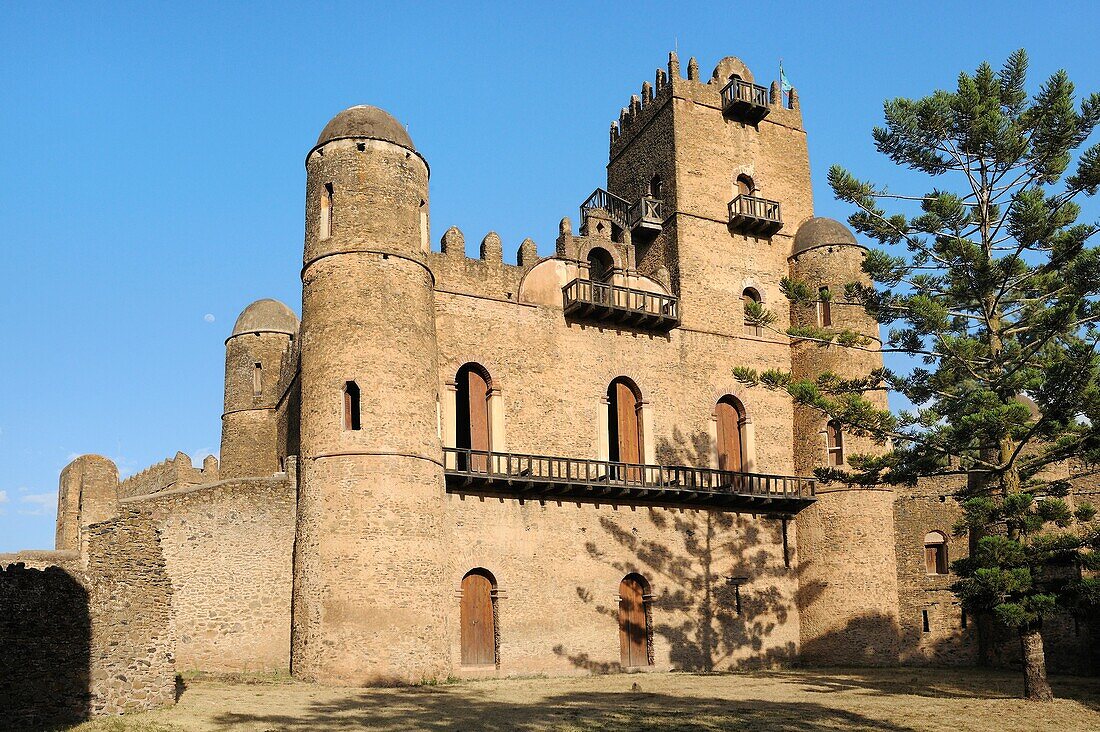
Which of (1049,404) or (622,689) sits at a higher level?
(1049,404)

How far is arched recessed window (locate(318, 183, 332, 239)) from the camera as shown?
25027 mm

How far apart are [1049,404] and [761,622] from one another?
35.0 feet

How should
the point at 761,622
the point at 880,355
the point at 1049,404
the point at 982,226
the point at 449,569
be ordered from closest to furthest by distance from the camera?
the point at 1049,404 < the point at 982,226 < the point at 449,569 < the point at 761,622 < the point at 880,355

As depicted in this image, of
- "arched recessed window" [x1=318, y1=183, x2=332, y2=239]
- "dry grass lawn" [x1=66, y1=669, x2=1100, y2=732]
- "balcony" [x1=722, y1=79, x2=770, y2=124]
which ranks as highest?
"balcony" [x1=722, y1=79, x2=770, y2=124]

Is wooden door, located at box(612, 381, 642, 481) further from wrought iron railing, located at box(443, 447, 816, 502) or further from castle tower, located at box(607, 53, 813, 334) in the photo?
castle tower, located at box(607, 53, 813, 334)

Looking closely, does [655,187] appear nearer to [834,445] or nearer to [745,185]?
[745,185]

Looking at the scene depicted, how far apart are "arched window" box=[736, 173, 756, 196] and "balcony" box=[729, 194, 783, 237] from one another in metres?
0.45

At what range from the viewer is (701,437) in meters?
29.2

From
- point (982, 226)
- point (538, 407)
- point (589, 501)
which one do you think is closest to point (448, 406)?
point (538, 407)

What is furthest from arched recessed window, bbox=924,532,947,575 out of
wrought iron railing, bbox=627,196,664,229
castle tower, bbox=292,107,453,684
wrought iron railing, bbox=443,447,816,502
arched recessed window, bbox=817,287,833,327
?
castle tower, bbox=292,107,453,684

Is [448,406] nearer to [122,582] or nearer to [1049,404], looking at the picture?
[122,582]

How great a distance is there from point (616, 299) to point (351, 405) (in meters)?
7.75

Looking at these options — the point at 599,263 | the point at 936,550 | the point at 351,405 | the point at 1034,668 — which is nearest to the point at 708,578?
the point at 936,550

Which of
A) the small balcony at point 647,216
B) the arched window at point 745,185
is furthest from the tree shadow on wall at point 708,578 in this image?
the arched window at point 745,185
